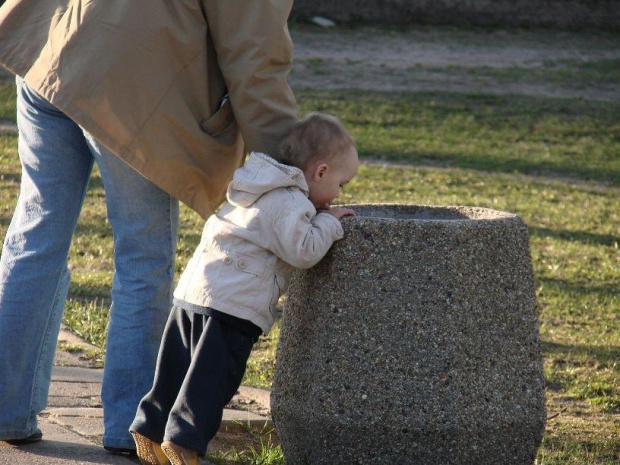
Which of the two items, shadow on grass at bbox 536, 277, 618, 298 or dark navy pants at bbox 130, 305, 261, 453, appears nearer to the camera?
dark navy pants at bbox 130, 305, 261, 453

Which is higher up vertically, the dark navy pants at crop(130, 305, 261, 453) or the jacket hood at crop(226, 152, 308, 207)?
the jacket hood at crop(226, 152, 308, 207)

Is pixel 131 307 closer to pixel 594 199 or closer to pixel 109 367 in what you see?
pixel 109 367

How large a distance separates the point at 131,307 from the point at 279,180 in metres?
0.59

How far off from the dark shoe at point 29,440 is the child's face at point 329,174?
1.06 metres

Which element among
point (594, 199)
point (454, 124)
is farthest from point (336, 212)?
point (454, 124)

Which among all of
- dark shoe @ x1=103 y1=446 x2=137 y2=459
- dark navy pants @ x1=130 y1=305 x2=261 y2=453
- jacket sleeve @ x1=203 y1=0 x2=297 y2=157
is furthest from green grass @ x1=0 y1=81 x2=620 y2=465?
jacket sleeve @ x1=203 y1=0 x2=297 y2=157

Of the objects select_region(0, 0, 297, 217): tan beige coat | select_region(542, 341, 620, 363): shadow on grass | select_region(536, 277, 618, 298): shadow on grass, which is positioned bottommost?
select_region(536, 277, 618, 298): shadow on grass

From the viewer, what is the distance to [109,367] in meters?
3.12

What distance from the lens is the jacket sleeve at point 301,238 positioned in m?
2.81

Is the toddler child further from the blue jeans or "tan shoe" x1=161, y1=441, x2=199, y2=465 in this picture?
the blue jeans

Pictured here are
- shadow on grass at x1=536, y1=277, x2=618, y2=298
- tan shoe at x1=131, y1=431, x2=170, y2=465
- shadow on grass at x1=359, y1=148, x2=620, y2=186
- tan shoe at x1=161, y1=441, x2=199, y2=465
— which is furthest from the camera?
shadow on grass at x1=359, y1=148, x2=620, y2=186

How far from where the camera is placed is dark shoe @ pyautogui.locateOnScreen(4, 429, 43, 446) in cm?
313

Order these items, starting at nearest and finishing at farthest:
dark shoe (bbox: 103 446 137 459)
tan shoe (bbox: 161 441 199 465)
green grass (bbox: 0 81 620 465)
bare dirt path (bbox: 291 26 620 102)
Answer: tan shoe (bbox: 161 441 199 465) → dark shoe (bbox: 103 446 137 459) → green grass (bbox: 0 81 620 465) → bare dirt path (bbox: 291 26 620 102)

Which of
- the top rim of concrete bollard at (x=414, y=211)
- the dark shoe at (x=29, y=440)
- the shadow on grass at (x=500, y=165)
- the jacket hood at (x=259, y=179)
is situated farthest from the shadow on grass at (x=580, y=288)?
the shadow on grass at (x=500, y=165)
